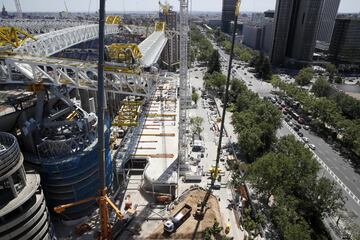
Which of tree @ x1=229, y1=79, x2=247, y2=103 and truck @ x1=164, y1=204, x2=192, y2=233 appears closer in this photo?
truck @ x1=164, y1=204, x2=192, y2=233

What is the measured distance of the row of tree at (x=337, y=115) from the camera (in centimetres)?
6721

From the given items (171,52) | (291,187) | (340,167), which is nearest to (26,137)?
(291,187)

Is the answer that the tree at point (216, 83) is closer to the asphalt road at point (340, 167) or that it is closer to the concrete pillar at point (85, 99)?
the asphalt road at point (340, 167)

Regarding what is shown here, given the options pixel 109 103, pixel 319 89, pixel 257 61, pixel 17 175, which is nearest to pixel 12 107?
pixel 17 175

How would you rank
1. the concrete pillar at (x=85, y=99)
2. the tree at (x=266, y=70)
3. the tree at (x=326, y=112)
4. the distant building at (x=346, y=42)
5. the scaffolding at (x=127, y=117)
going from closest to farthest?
the concrete pillar at (x=85, y=99) < the scaffolding at (x=127, y=117) < the tree at (x=326, y=112) < the tree at (x=266, y=70) < the distant building at (x=346, y=42)

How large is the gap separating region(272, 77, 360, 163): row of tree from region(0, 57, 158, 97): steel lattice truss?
5464 centimetres

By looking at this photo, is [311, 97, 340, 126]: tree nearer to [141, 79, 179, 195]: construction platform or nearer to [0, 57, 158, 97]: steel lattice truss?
[141, 79, 179, 195]: construction platform

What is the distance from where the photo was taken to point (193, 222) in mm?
44469

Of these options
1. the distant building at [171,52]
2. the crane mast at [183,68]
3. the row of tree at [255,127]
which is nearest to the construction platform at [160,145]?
the crane mast at [183,68]

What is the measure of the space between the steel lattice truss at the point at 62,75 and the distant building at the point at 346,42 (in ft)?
493

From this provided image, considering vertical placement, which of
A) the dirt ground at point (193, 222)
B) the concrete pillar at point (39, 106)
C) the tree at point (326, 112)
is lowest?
the dirt ground at point (193, 222)

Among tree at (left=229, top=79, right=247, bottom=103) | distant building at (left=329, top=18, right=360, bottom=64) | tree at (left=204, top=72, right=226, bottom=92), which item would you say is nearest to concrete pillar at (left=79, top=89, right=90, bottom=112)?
tree at (left=229, top=79, right=247, bottom=103)

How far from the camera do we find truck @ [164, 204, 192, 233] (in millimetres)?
42000

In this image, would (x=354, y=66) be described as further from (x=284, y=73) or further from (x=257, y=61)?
(x=257, y=61)
